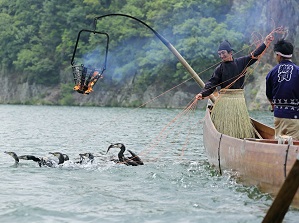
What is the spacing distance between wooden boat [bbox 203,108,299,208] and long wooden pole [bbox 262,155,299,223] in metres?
2.21

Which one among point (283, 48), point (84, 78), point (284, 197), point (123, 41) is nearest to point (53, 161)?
point (84, 78)

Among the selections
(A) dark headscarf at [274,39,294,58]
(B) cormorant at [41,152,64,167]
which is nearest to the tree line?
(B) cormorant at [41,152,64,167]

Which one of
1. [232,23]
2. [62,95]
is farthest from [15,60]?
[232,23]

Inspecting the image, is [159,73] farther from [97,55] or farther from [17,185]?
[17,185]

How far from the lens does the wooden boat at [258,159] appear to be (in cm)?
882

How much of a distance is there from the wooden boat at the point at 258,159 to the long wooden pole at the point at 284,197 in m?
2.21

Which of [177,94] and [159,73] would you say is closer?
[177,94]

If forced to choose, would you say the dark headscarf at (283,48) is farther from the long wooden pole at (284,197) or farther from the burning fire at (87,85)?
the burning fire at (87,85)

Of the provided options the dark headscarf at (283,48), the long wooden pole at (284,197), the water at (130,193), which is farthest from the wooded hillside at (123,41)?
the long wooden pole at (284,197)

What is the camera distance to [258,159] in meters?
9.55

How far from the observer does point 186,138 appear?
918 inches

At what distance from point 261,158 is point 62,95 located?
65708mm

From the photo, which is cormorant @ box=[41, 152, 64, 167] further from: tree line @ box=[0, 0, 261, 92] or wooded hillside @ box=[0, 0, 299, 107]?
tree line @ box=[0, 0, 261, 92]

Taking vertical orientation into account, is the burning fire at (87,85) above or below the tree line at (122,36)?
below
